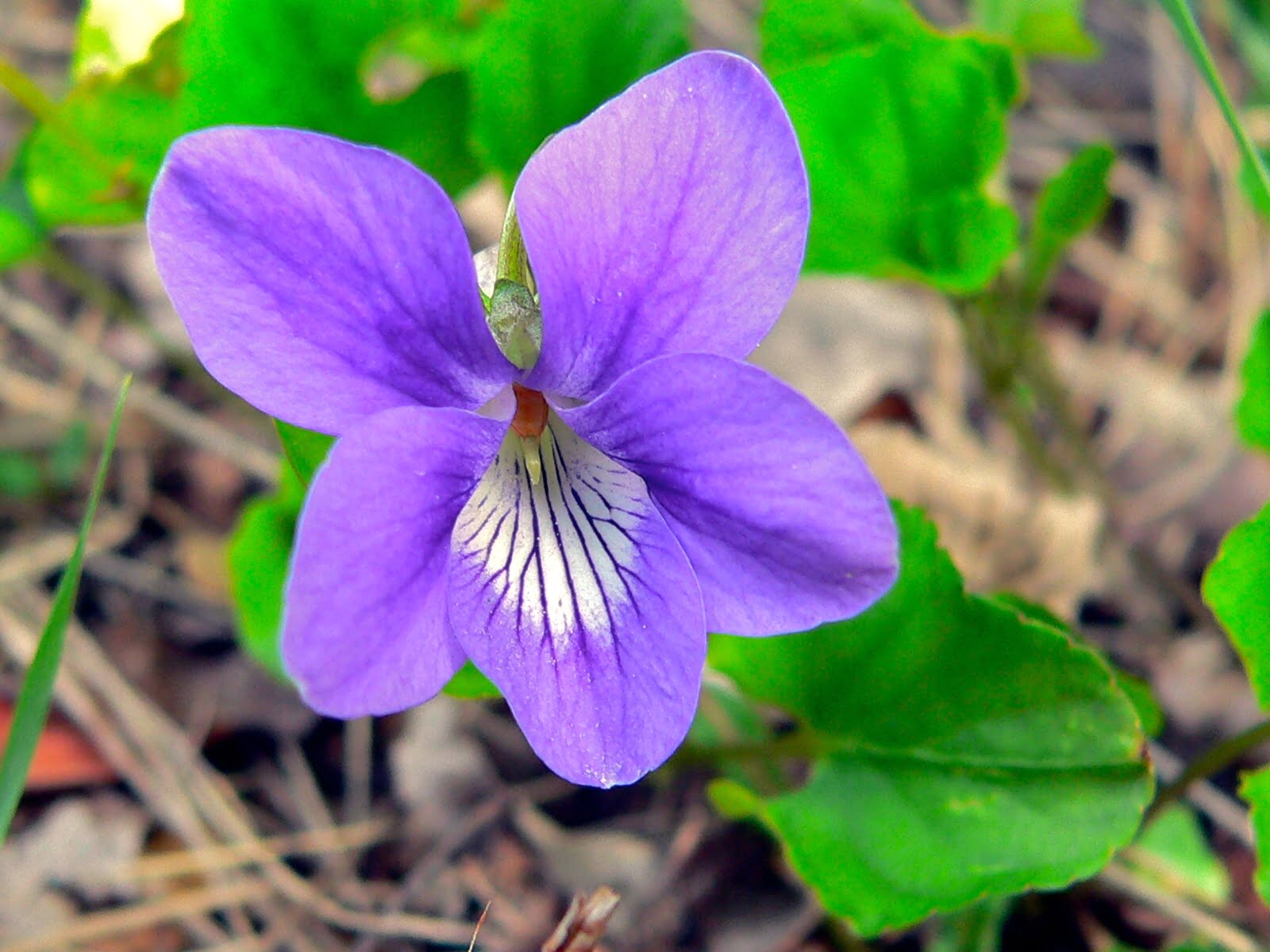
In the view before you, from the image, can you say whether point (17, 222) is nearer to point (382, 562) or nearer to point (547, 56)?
point (547, 56)

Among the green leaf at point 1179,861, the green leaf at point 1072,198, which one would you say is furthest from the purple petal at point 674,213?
the green leaf at point 1179,861

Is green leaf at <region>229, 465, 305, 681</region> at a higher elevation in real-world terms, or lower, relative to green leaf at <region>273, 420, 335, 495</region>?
lower

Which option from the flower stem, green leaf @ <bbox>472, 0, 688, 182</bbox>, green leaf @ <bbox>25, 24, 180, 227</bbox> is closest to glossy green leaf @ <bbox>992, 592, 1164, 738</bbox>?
the flower stem

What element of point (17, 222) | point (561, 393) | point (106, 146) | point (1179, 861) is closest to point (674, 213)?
point (561, 393)

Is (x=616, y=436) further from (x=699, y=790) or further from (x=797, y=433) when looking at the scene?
(x=699, y=790)

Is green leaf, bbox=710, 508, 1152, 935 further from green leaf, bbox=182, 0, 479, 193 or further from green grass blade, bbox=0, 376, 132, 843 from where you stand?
green leaf, bbox=182, 0, 479, 193
